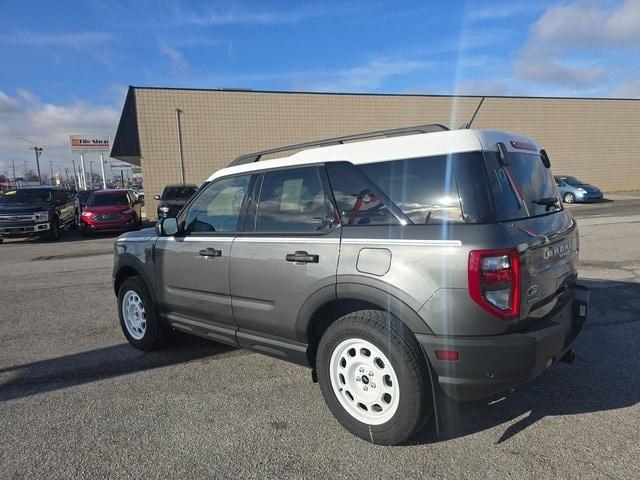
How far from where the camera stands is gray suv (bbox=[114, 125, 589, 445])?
269cm

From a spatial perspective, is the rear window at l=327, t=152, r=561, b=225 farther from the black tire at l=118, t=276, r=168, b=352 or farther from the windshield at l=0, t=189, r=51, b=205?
the windshield at l=0, t=189, r=51, b=205

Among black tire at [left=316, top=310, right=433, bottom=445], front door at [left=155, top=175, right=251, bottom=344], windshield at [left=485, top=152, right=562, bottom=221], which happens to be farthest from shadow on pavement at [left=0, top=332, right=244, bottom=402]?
windshield at [left=485, top=152, right=562, bottom=221]

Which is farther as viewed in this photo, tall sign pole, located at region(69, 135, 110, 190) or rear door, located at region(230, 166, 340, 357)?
tall sign pole, located at region(69, 135, 110, 190)

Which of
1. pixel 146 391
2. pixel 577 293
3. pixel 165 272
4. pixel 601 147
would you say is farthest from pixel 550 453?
pixel 601 147

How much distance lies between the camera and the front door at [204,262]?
3957mm

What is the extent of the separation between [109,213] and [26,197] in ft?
9.37

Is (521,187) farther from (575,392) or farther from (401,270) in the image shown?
(575,392)

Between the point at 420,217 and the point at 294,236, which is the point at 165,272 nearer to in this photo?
the point at 294,236

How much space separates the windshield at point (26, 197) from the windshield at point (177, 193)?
13.5 ft

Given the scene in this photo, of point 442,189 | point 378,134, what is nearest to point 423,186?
point 442,189

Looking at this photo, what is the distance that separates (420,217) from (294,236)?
963 millimetres

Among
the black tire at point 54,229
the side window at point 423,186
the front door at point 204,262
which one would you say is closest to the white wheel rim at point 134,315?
the front door at point 204,262

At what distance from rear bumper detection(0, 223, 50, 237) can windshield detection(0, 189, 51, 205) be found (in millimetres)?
1425

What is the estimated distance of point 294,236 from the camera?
3.45 meters
